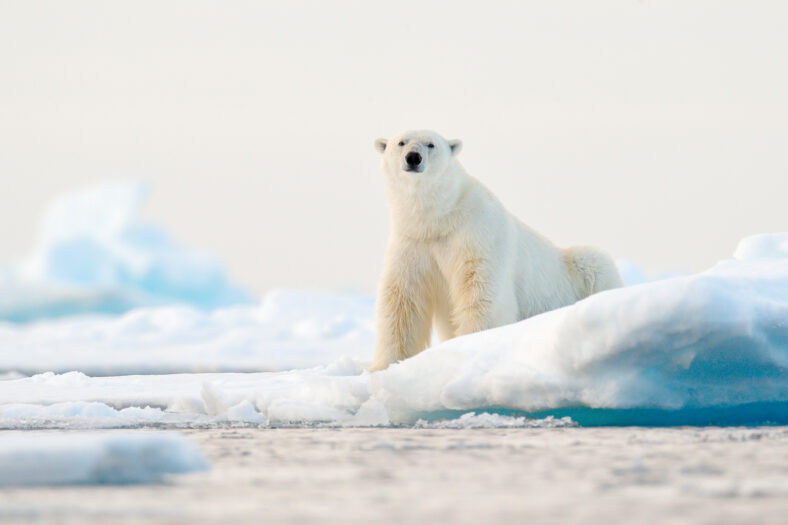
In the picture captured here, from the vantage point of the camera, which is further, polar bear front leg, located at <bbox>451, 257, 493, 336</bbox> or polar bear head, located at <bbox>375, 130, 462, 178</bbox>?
polar bear head, located at <bbox>375, 130, 462, 178</bbox>

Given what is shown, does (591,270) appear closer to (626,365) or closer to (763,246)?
(763,246)

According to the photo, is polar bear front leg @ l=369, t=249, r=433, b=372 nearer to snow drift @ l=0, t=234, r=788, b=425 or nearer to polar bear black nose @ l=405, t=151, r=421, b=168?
polar bear black nose @ l=405, t=151, r=421, b=168

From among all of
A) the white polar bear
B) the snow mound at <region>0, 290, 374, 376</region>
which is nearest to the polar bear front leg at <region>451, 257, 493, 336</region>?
the white polar bear

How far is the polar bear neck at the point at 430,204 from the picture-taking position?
22.7ft

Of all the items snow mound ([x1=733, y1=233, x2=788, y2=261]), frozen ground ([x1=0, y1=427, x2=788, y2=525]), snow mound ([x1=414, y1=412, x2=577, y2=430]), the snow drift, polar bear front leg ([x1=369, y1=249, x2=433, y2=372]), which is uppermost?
snow mound ([x1=733, y1=233, x2=788, y2=261])

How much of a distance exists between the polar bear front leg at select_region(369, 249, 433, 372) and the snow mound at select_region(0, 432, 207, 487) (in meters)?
4.07

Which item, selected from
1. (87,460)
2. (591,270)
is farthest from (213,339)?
(87,460)

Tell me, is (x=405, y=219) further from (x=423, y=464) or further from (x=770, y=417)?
(x=423, y=464)

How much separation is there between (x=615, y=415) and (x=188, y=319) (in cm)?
1850

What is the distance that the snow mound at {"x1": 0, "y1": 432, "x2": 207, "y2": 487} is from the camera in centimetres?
278

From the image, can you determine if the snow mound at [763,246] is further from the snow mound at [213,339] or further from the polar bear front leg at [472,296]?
the snow mound at [213,339]

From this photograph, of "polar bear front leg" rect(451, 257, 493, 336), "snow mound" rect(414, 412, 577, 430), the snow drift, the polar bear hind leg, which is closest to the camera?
the snow drift

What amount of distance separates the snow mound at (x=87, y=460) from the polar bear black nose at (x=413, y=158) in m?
4.16

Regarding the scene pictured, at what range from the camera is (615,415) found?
455 centimetres
